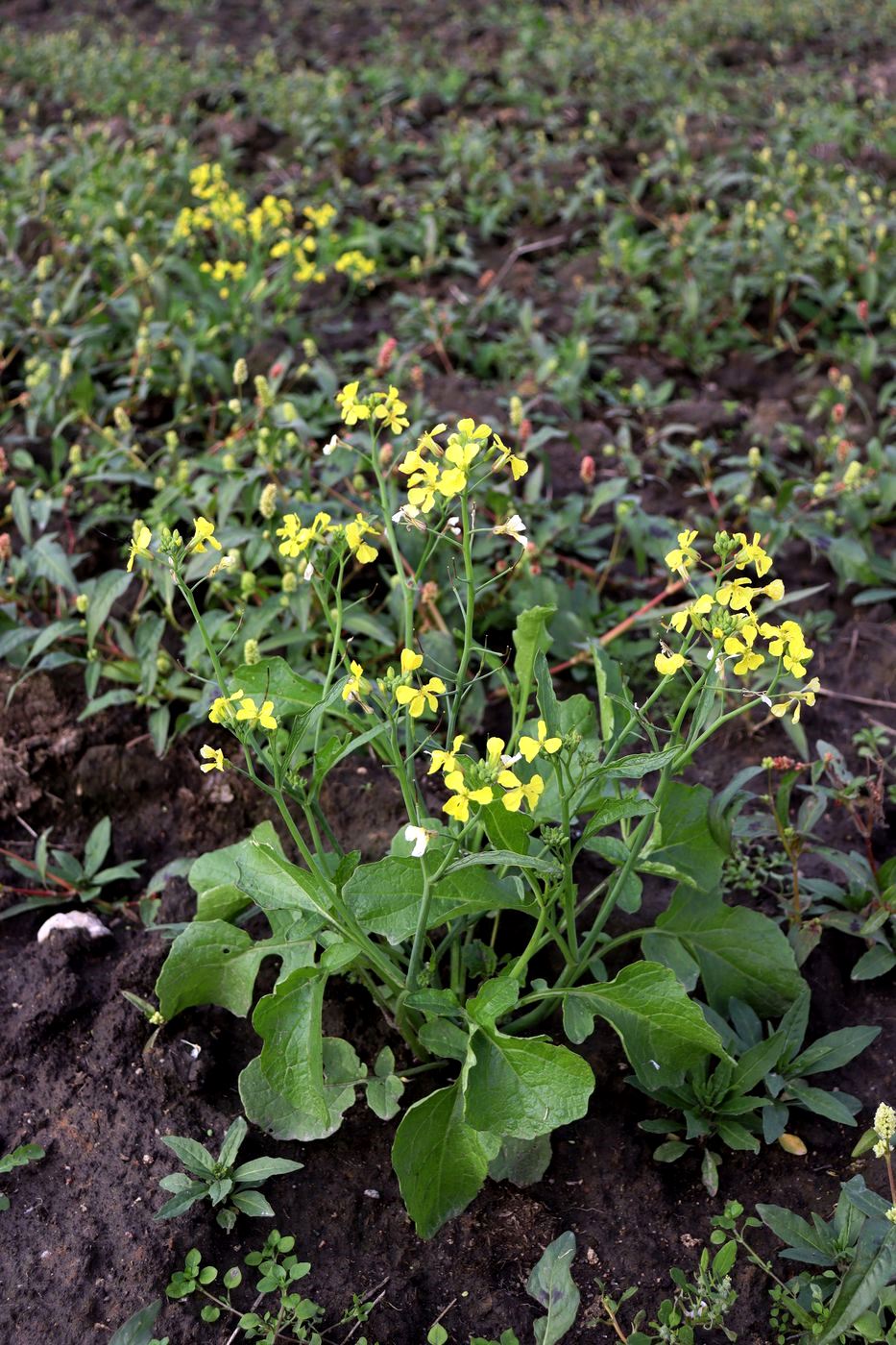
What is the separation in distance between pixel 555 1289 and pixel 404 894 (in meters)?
0.64

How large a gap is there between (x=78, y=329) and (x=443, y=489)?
Answer: 2839 millimetres

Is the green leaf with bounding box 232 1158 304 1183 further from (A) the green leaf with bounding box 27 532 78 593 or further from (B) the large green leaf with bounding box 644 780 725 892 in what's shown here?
(A) the green leaf with bounding box 27 532 78 593

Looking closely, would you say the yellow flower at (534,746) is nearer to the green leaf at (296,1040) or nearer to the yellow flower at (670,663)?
the yellow flower at (670,663)

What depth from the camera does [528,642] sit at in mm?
1993

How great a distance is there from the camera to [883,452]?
3.61 metres

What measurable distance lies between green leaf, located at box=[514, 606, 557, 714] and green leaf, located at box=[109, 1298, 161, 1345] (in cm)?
110

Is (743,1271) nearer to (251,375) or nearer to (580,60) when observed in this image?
(251,375)

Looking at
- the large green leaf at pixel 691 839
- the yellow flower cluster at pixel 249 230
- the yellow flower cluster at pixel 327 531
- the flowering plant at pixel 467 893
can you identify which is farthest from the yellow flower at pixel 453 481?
the yellow flower cluster at pixel 249 230

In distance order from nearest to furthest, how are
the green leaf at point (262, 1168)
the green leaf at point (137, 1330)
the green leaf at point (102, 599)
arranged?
the green leaf at point (137, 1330)
the green leaf at point (262, 1168)
the green leaf at point (102, 599)

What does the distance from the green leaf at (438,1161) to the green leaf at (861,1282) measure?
0.55 m

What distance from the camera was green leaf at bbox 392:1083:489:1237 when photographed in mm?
1754

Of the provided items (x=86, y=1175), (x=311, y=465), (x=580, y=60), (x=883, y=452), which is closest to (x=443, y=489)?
(x=86, y=1175)

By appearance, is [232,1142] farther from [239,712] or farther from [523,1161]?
[239,712]

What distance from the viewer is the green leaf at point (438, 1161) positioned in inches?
69.1
